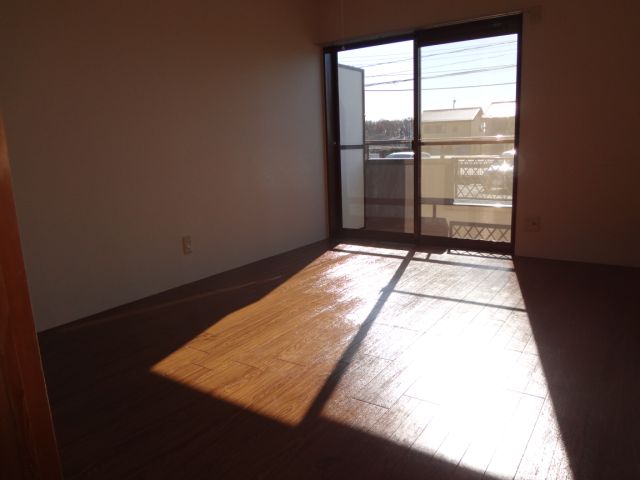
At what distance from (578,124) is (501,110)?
611 mm

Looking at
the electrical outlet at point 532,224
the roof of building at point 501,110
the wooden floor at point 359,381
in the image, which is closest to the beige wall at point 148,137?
the wooden floor at point 359,381

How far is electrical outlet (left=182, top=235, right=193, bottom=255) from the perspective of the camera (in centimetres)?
367

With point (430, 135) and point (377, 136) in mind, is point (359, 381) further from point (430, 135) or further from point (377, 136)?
point (377, 136)

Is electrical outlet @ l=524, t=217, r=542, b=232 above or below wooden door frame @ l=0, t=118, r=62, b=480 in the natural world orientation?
below

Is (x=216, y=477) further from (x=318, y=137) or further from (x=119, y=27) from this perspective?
(x=318, y=137)

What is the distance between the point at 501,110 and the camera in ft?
13.6

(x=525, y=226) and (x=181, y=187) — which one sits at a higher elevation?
(x=181, y=187)

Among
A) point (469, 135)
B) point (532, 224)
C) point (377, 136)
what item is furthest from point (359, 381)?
point (377, 136)

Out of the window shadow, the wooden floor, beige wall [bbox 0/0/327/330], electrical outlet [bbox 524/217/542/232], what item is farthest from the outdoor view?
the wooden floor

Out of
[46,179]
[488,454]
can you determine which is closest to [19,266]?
[488,454]

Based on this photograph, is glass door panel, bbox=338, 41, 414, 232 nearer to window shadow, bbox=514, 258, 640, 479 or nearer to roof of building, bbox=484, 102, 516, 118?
roof of building, bbox=484, 102, 516, 118

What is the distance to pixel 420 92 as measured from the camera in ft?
14.6

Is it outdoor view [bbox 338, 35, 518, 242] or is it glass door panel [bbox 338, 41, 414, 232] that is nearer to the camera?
outdoor view [bbox 338, 35, 518, 242]

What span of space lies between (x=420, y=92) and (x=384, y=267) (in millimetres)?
1660
